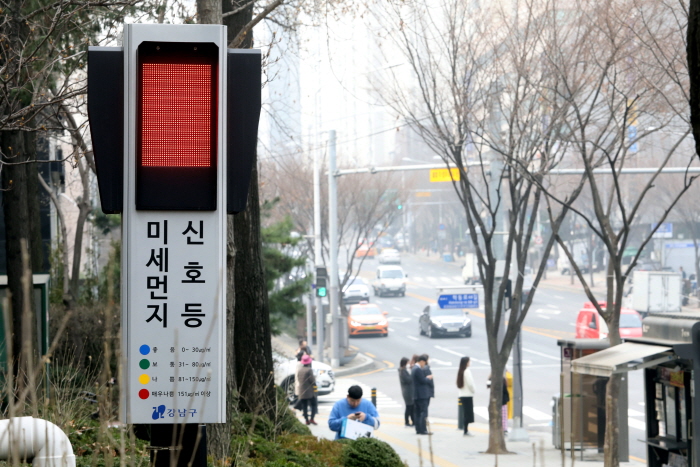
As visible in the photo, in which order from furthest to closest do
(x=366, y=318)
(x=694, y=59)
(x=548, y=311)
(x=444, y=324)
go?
(x=548, y=311) → (x=366, y=318) → (x=444, y=324) → (x=694, y=59)

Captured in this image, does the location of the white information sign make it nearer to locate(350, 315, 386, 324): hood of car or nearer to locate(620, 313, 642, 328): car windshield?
locate(620, 313, 642, 328): car windshield

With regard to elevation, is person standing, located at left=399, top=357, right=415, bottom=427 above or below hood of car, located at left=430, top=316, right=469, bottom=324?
above

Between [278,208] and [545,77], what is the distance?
82.4ft

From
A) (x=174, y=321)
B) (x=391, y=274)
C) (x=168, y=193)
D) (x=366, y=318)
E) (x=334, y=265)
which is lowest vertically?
(x=366, y=318)

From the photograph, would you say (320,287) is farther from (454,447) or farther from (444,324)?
(454,447)

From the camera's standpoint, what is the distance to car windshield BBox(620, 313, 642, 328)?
3294cm

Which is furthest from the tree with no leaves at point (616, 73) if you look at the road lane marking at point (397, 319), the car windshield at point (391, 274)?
the car windshield at point (391, 274)

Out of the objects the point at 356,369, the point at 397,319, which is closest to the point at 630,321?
the point at 356,369

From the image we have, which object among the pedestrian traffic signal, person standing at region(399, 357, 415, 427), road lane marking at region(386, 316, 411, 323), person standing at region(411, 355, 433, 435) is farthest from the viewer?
road lane marking at region(386, 316, 411, 323)

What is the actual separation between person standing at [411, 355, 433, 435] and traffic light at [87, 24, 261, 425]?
48.2ft

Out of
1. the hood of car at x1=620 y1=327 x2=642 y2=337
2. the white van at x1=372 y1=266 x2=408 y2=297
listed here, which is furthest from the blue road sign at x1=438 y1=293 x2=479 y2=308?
the white van at x1=372 y1=266 x2=408 y2=297

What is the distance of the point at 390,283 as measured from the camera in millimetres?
55562

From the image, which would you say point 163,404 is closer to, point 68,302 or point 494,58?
point 68,302

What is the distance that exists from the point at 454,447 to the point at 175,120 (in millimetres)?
14084
